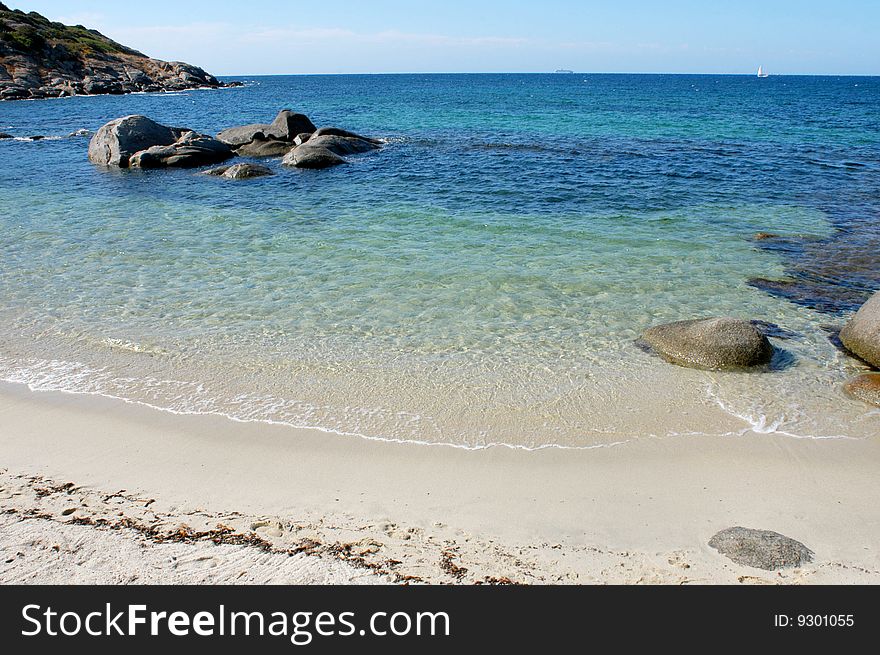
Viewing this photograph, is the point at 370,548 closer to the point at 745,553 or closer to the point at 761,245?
the point at 745,553

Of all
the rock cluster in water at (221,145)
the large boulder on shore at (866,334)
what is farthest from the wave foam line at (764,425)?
the rock cluster in water at (221,145)

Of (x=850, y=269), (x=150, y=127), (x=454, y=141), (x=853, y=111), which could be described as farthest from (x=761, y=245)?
(x=853, y=111)

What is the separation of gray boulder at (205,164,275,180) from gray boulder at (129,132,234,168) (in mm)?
2528

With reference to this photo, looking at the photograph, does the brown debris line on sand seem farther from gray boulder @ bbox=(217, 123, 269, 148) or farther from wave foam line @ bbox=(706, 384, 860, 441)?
gray boulder @ bbox=(217, 123, 269, 148)

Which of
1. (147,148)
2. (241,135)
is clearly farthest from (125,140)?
(241,135)

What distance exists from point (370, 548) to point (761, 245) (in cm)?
1276

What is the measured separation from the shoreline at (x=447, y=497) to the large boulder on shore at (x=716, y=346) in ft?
5.89

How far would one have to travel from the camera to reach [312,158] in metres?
25.2

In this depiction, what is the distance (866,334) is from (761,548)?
5.29 m

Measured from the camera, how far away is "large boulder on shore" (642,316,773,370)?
8758 millimetres

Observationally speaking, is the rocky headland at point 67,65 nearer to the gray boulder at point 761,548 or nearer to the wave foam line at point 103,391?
the wave foam line at point 103,391

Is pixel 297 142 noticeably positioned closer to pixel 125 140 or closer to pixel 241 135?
pixel 241 135

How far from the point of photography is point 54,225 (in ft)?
53.8

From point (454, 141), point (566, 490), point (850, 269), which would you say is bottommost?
point (566, 490)
